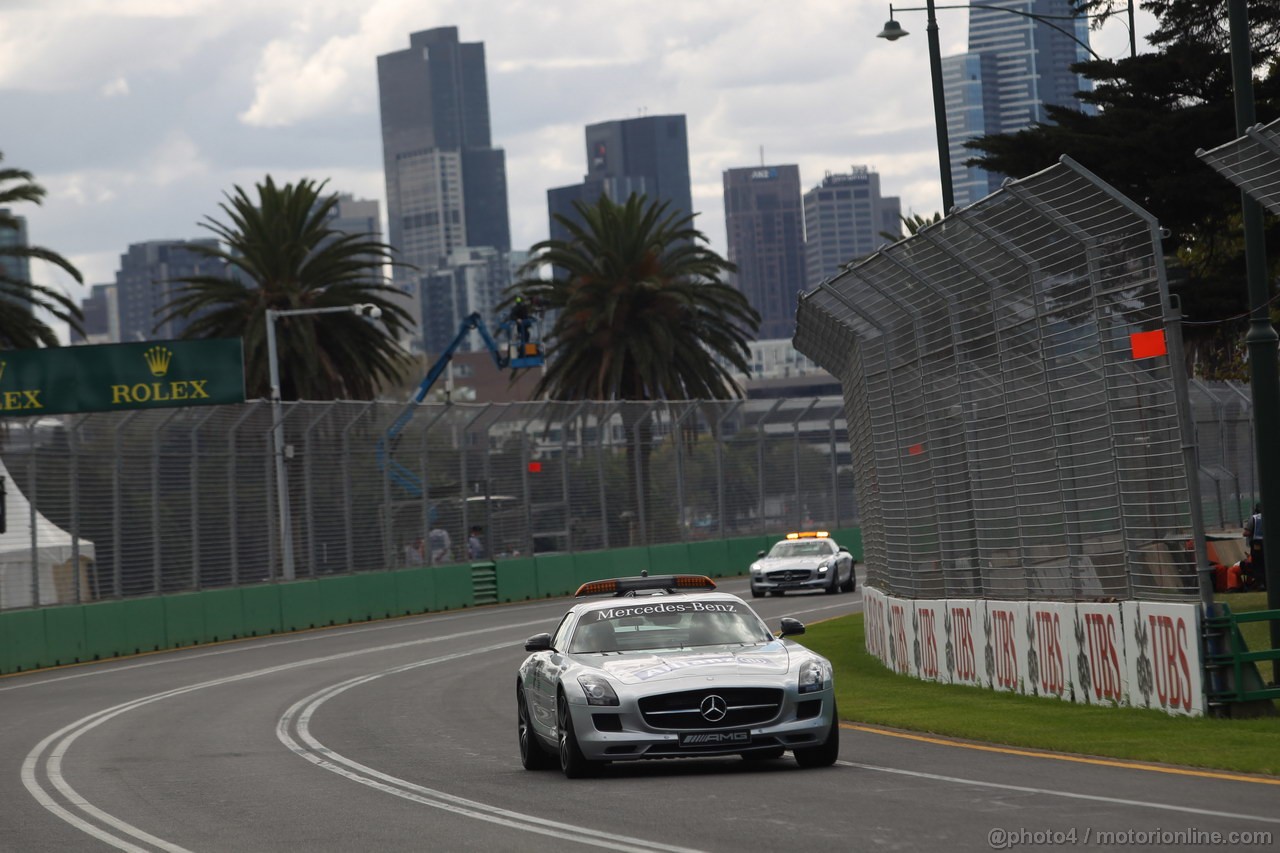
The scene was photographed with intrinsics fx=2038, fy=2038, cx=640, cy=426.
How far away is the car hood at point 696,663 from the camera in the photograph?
13156 millimetres

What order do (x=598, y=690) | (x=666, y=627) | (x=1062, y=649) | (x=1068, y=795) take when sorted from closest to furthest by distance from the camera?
(x=1068, y=795)
(x=598, y=690)
(x=666, y=627)
(x=1062, y=649)

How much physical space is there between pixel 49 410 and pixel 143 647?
28.2 feet

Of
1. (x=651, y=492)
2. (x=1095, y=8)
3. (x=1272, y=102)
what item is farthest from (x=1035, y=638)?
(x=651, y=492)

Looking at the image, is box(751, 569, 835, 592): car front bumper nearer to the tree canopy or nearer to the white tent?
the white tent

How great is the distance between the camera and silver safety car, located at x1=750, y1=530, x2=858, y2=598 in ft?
135

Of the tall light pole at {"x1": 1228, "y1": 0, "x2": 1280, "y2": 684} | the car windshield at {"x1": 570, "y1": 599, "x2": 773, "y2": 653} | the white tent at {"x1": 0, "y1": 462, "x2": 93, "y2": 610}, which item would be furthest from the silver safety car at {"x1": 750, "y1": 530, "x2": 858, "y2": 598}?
the car windshield at {"x1": 570, "y1": 599, "x2": 773, "y2": 653}

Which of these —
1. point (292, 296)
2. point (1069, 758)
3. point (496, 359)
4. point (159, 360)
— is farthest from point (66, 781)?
point (496, 359)

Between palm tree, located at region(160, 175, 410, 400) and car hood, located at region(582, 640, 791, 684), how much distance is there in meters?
36.8

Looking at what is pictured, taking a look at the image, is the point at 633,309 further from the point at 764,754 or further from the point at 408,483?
the point at 764,754

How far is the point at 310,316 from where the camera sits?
50.4 m

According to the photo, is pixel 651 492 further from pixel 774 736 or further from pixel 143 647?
pixel 774 736

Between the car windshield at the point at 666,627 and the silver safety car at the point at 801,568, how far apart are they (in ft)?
85.8

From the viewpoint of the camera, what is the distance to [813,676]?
1312 cm

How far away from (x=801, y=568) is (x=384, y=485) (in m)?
8.77
